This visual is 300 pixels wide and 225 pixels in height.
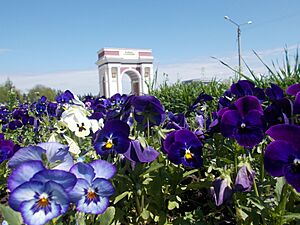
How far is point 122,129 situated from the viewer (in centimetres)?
177

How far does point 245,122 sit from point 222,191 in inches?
14.4

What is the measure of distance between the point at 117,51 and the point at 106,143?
4020cm

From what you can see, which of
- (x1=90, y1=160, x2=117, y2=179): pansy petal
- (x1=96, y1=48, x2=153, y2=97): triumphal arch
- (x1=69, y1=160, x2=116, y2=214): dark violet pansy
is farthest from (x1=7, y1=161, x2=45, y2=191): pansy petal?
(x1=96, y1=48, x2=153, y2=97): triumphal arch

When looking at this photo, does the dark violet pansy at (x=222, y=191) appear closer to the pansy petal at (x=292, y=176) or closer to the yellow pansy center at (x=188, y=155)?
the yellow pansy center at (x=188, y=155)

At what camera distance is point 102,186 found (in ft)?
4.31

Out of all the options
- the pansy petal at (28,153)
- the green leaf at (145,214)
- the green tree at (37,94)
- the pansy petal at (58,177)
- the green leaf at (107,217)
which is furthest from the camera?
the green tree at (37,94)

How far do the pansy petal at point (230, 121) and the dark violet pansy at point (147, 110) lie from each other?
37 centimetres

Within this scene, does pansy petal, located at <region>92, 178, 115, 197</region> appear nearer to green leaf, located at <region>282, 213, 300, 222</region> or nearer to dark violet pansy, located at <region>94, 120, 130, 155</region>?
dark violet pansy, located at <region>94, 120, 130, 155</region>

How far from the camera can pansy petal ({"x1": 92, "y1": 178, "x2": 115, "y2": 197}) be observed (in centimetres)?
130

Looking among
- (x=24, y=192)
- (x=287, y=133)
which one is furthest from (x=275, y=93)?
(x=24, y=192)

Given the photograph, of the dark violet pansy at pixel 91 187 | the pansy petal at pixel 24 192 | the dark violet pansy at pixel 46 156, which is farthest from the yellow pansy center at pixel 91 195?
the pansy petal at pixel 24 192

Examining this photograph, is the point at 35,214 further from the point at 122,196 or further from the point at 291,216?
the point at 291,216

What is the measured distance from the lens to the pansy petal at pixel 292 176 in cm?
128

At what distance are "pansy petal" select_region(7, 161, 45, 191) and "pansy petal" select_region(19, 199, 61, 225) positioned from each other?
0.22 feet
